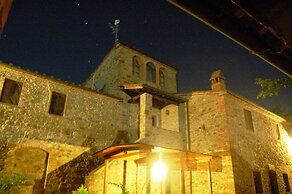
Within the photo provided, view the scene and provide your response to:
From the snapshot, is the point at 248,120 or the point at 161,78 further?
the point at 161,78

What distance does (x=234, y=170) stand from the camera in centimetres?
1306

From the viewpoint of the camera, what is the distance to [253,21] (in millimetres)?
1799

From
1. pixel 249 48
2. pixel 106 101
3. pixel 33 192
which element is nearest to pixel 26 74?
pixel 106 101

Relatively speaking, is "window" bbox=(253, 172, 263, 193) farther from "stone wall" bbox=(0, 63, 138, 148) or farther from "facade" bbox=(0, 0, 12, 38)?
"facade" bbox=(0, 0, 12, 38)

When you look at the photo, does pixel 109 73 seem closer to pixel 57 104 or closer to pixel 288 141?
pixel 57 104

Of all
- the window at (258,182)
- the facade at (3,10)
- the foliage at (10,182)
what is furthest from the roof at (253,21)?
the window at (258,182)

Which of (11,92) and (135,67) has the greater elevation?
(135,67)

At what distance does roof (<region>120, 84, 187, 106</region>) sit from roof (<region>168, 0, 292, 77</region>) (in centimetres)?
1264

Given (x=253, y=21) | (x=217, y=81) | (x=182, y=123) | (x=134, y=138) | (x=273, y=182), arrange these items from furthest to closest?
(x=134, y=138), (x=182, y=123), (x=217, y=81), (x=273, y=182), (x=253, y=21)

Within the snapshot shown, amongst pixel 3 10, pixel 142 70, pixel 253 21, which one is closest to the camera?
pixel 3 10

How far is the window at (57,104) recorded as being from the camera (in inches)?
547

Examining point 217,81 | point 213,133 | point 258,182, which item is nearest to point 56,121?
point 213,133

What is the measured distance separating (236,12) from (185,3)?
441 millimetres

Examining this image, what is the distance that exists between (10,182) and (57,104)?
4.80m
